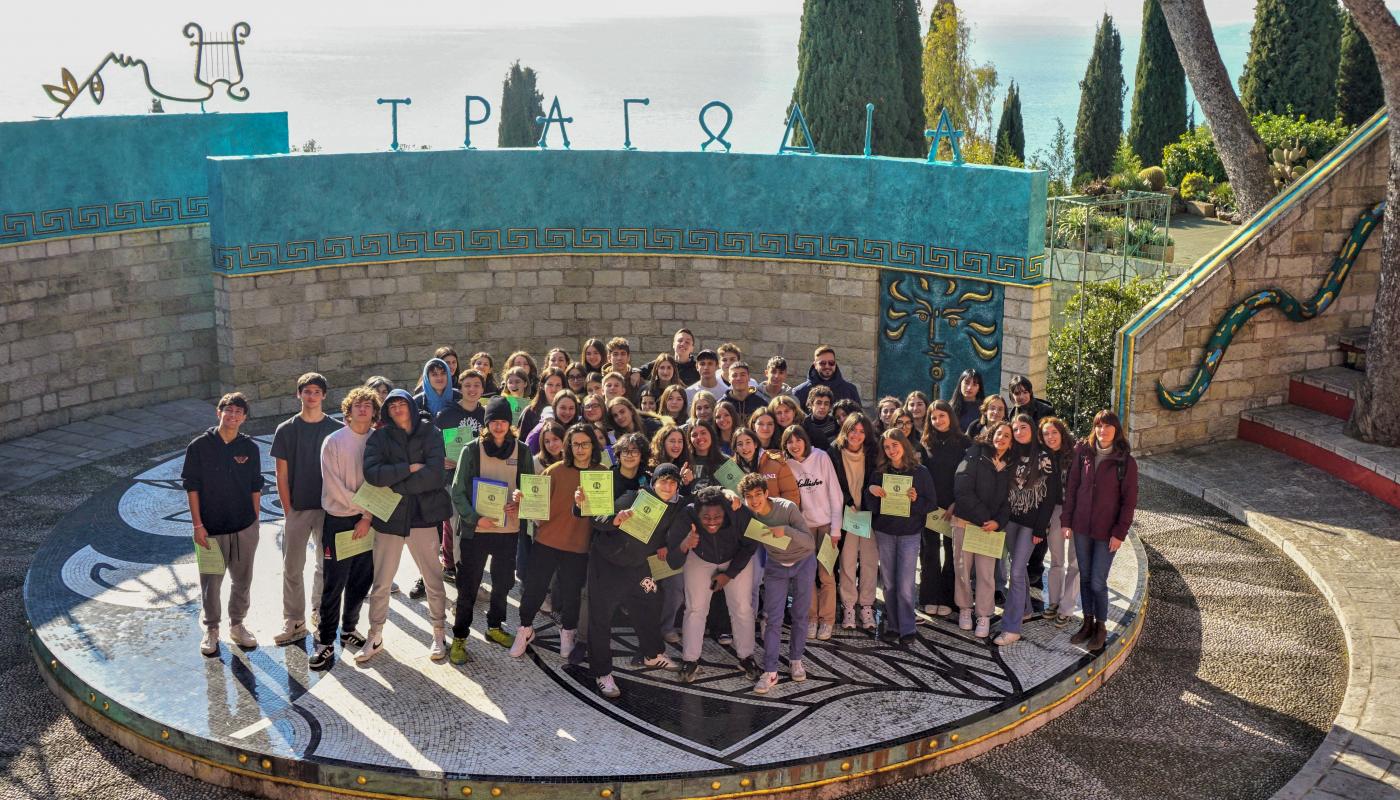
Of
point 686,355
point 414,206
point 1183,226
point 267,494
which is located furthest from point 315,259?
point 1183,226

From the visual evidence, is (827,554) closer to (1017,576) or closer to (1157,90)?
(1017,576)

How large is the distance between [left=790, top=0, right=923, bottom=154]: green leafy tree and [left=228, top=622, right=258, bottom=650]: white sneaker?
738 inches

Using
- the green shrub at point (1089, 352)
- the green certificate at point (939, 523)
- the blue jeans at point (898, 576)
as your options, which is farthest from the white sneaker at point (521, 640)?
the green shrub at point (1089, 352)

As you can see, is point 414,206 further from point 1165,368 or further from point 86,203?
point 1165,368

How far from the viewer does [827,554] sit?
9.73 metres

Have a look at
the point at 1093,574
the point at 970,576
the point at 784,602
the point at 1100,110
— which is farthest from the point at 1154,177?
the point at 784,602

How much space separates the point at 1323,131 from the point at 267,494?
889 inches

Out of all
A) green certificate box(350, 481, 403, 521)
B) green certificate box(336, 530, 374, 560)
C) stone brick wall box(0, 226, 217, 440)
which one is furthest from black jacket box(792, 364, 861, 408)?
stone brick wall box(0, 226, 217, 440)

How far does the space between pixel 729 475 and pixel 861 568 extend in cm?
139

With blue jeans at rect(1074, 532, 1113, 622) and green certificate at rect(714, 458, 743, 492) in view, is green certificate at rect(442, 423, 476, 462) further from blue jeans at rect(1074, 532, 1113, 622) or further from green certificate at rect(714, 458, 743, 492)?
blue jeans at rect(1074, 532, 1113, 622)

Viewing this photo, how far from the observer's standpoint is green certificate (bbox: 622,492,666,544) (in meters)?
8.92

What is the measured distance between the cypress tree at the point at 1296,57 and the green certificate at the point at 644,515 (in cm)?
2513

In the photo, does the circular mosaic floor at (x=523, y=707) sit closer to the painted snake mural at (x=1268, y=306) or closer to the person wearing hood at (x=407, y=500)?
the person wearing hood at (x=407, y=500)

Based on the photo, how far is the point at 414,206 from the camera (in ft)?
55.7
